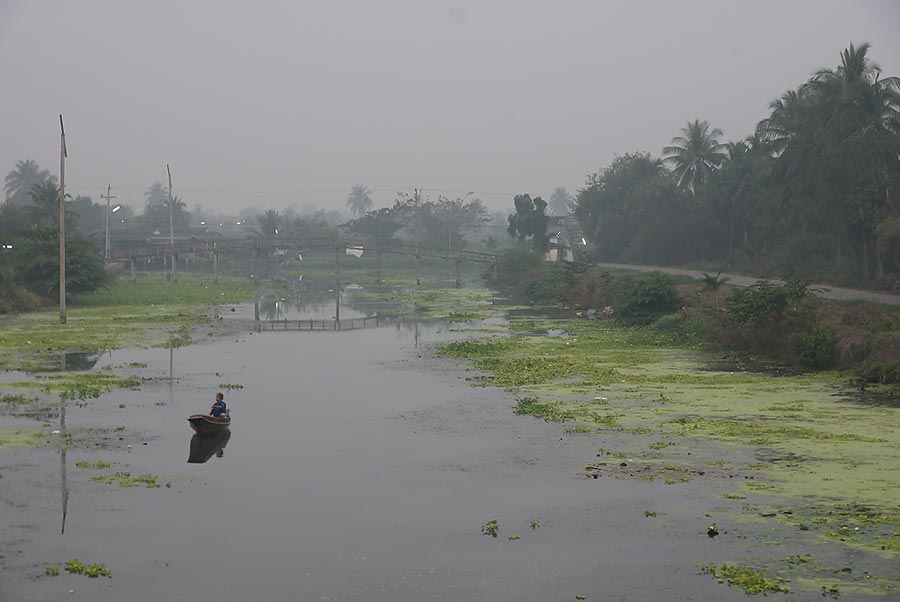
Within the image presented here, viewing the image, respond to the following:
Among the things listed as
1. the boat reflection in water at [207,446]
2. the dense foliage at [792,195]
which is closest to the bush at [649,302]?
the dense foliage at [792,195]

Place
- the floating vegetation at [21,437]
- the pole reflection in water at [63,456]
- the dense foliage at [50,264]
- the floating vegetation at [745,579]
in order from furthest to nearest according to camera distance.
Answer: the dense foliage at [50,264]
the floating vegetation at [21,437]
the pole reflection in water at [63,456]
the floating vegetation at [745,579]

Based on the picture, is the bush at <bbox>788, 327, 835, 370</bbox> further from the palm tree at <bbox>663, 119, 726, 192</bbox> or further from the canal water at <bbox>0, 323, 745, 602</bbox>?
the palm tree at <bbox>663, 119, 726, 192</bbox>

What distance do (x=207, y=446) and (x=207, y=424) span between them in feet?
2.33

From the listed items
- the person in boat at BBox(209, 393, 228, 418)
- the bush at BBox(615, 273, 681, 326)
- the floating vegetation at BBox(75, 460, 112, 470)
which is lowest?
the floating vegetation at BBox(75, 460, 112, 470)

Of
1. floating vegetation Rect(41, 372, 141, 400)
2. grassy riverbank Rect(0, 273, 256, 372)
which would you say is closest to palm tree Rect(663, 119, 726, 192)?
grassy riverbank Rect(0, 273, 256, 372)

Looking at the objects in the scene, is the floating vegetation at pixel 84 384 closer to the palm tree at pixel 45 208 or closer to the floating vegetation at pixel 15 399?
the floating vegetation at pixel 15 399

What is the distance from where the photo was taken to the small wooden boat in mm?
23109

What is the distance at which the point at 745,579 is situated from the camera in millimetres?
13617

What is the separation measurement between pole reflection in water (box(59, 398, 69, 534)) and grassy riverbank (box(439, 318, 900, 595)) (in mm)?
9039

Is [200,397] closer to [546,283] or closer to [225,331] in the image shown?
[225,331]

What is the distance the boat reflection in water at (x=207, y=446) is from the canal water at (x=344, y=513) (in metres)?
0.27

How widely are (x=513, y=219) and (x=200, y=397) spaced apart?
96610mm

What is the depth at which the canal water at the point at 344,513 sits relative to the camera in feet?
45.1

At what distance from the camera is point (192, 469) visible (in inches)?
806
